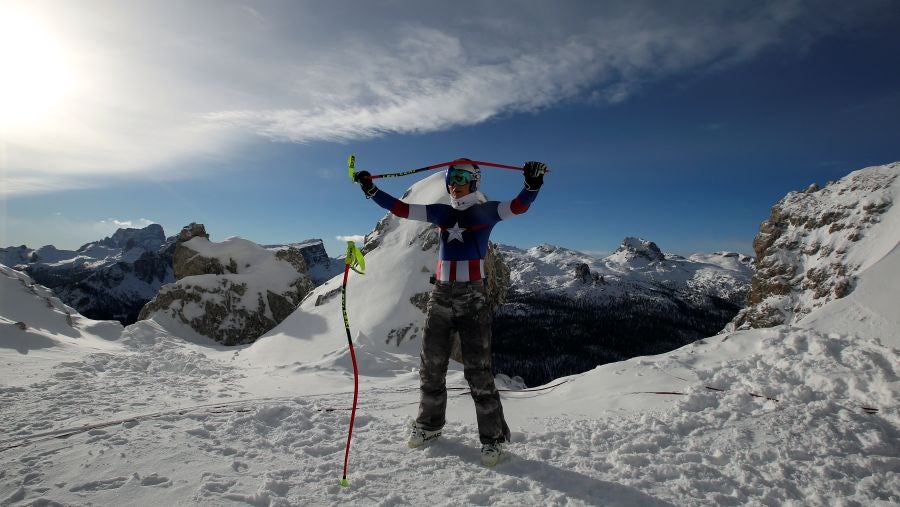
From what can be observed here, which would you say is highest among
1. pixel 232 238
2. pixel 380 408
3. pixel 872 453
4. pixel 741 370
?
pixel 232 238

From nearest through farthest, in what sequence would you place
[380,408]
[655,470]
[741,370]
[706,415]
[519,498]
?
1. [519,498]
2. [655,470]
3. [706,415]
4. [741,370]
5. [380,408]

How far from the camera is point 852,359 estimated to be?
640cm

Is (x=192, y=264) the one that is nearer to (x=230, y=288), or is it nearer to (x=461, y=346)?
(x=230, y=288)

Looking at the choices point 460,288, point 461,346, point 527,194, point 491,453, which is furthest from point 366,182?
point 491,453

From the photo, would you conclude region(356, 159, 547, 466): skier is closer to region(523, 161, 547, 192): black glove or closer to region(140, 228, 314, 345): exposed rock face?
region(523, 161, 547, 192): black glove

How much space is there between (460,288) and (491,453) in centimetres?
203

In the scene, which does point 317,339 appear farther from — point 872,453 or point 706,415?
point 872,453

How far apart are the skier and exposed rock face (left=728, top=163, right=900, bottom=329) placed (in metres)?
51.2

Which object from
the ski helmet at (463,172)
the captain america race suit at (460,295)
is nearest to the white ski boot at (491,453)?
the captain america race suit at (460,295)

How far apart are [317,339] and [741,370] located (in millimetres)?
17046

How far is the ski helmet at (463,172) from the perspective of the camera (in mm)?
5629

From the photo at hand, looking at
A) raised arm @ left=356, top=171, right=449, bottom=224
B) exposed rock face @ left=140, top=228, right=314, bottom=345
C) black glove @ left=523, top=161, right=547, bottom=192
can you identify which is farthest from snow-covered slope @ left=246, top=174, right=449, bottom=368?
black glove @ left=523, top=161, right=547, bottom=192

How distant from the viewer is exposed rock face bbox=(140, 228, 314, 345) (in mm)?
25031

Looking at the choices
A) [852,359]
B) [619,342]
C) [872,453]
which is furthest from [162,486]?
[619,342]
